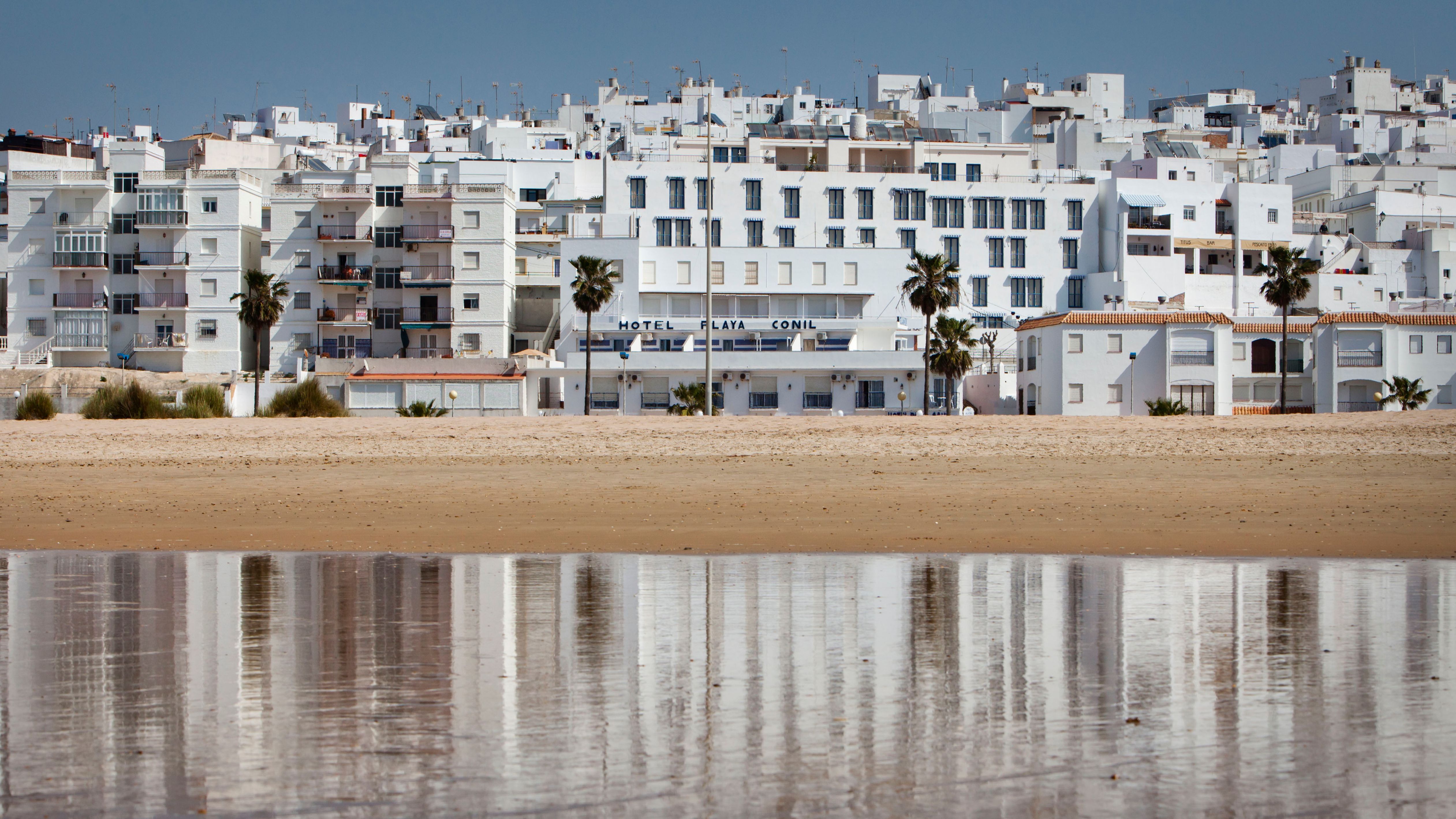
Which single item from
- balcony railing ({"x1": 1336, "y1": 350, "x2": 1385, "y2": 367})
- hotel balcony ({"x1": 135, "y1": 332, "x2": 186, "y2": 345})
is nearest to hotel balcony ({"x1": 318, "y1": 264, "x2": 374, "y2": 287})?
hotel balcony ({"x1": 135, "y1": 332, "x2": 186, "y2": 345})

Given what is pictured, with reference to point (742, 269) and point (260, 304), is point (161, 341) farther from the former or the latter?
point (742, 269)

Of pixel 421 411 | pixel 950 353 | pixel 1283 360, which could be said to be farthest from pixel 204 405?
pixel 1283 360

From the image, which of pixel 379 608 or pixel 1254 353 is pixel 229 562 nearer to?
pixel 379 608

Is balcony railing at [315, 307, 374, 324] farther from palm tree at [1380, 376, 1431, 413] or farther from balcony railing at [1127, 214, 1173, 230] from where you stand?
palm tree at [1380, 376, 1431, 413]

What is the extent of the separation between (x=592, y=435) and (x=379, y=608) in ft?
71.3

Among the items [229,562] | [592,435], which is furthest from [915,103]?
[229,562]

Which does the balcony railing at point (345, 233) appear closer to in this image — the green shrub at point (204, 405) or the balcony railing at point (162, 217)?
the balcony railing at point (162, 217)

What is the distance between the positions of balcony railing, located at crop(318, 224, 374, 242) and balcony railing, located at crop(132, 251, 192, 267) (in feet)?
24.3

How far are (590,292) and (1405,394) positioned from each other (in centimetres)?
3765

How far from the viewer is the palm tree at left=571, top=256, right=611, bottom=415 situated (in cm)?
6438

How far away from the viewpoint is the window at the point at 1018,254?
88.6 metres

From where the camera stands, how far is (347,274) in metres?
78.2

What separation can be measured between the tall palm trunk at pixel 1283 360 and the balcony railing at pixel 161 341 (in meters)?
57.6

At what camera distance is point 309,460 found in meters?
32.2
